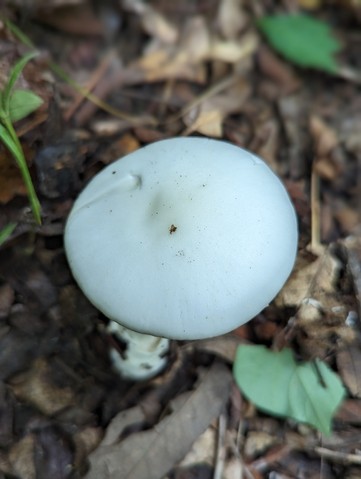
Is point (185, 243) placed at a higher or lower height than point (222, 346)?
higher

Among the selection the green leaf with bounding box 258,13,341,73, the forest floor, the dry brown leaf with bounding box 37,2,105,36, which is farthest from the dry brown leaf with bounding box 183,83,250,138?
the dry brown leaf with bounding box 37,2,105,36

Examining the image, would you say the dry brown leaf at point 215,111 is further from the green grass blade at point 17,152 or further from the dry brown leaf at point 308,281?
the green grass blade at point 17,152

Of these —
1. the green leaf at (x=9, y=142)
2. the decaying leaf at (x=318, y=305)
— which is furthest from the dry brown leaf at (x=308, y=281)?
the green leaf at (x=9, y=142)

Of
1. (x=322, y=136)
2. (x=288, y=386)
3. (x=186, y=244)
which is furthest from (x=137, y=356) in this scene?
(x=322, y=136)

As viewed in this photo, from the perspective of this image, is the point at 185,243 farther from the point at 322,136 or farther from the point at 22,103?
the point at 322,136

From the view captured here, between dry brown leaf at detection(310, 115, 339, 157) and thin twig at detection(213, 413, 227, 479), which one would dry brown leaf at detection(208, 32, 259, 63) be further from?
thin twig at detection(213, 413, 227, 479)

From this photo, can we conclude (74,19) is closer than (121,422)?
No
